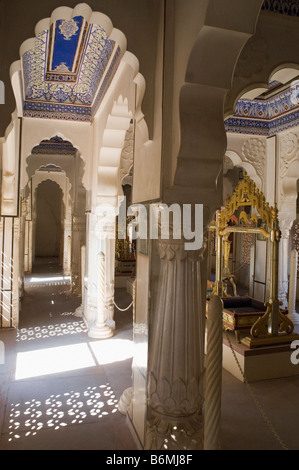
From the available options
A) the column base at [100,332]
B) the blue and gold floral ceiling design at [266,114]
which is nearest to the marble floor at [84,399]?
the column base at [100,332]

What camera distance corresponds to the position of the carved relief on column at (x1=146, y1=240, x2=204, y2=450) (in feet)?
7.30

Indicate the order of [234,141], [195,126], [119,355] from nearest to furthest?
[195,126], [119,355], [234,141]

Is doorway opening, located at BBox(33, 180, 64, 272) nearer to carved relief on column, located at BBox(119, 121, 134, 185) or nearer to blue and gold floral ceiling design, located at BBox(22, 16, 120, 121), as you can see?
carved relief on column, located at BBox(119, 121, 134, 185)

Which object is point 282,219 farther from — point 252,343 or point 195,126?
point 195,126

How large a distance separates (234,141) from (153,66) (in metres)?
4.09

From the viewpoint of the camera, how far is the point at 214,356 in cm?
131

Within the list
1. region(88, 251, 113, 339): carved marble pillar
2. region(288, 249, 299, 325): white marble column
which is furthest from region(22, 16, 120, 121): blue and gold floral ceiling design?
region(288, 249, 299, 325): white marble column

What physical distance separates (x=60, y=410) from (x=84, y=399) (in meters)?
0.28

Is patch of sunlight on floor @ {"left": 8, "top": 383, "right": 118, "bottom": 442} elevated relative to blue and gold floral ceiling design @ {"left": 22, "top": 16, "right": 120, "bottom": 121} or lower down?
lower down

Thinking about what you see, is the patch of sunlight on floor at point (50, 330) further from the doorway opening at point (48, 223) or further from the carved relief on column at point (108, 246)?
the doorway opening at point (48, 223)

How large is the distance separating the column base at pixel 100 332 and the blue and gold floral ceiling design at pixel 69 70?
3.09 m

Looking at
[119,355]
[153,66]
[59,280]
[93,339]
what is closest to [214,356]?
[153,66]

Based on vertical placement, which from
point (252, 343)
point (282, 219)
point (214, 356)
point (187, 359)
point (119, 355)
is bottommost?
point (119, 355)

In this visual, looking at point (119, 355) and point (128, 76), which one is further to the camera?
point (119, 355)
